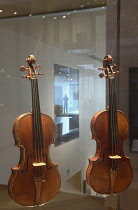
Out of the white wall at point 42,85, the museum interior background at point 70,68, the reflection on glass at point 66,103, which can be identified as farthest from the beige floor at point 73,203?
the reflection on glass at point 66,103

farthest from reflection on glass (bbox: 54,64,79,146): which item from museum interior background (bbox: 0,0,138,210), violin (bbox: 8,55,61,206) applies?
violin (bbox: 8,55,61,206)

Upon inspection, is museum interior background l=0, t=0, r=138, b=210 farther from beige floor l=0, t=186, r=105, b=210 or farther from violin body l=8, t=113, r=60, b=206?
violin body l=8, t=113, r=60, b=206

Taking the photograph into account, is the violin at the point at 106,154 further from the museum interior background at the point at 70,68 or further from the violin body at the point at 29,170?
the museum interior background at the point at 70,68

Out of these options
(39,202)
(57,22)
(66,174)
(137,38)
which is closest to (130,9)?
(137,38)

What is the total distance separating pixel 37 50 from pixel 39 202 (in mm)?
1523

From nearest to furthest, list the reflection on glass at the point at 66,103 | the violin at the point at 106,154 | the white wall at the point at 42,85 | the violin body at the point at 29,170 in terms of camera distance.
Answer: the violin body at the point at 29,170
the violin at the point at 106,154
the white wall at the point at 42,85
the reflection on glass at the point at 66,103

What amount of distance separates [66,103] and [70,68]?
14.6 inches

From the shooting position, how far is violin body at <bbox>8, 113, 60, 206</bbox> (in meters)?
2.17

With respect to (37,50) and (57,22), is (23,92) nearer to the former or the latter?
(37,50)

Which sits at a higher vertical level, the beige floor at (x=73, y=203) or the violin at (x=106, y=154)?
the violin at (x=106, y=154)

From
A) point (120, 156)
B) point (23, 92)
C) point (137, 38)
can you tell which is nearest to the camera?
point (120, 156)

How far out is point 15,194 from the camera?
2.18 m

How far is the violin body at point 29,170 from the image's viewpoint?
85.3 inches

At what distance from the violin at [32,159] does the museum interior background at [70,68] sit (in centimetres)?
87
